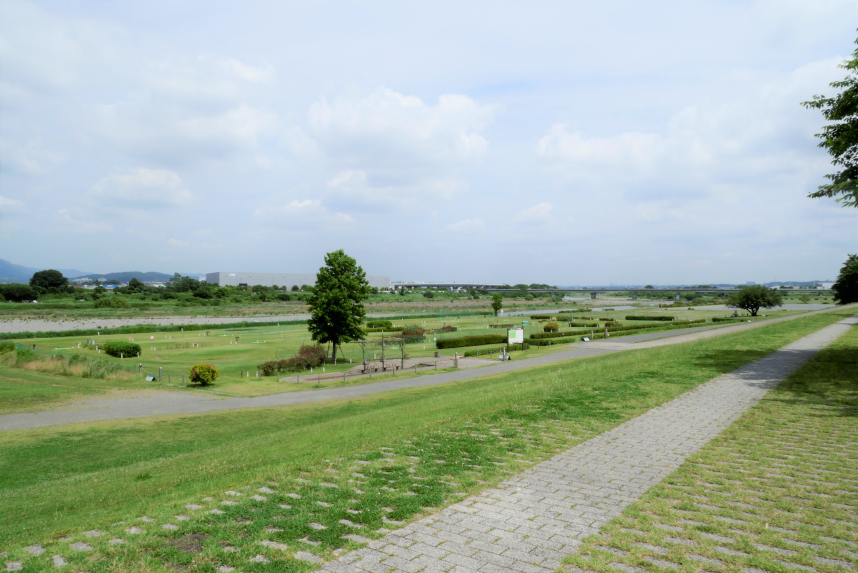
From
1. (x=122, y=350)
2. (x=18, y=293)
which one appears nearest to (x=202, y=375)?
(x=122, y=350)

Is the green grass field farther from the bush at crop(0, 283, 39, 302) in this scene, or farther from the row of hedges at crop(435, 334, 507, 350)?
the bush at crop(0, 283, 39, 302)

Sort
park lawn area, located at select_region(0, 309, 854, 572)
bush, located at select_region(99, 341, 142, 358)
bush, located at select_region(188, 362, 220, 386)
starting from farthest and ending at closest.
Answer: bush, located at select_region(99, 341, 142, 358), bush, located at select_region(188, 362, 220, 386), park lawn area, located at select_region(0, 309, 854, 572)

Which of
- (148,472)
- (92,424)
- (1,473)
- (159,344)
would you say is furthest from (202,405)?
(159,344)

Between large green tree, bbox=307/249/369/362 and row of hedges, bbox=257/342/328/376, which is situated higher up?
large green tree, bbox=307/249/369/362

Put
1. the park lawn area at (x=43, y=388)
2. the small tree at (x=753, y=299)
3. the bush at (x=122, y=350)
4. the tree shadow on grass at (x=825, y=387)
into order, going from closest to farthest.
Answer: the tree shadow on grass at (x=825, y=387), the park lawn area at (x=43, y=388), the bush at (x=122, y=350), the small tree at (x=753, y=299)

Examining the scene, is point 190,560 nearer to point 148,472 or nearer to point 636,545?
point 636,545

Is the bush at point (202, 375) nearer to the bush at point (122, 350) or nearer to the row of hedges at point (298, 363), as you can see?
the row of hedges at point (298, 363)

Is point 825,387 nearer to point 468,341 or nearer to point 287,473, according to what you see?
point 287,473

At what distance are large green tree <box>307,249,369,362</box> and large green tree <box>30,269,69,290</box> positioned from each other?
144 m

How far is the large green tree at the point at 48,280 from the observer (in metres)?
142

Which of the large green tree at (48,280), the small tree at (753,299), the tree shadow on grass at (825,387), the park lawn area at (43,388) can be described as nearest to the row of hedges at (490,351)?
the park lawn area at (43,388)

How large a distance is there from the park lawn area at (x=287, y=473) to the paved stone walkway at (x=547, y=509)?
0.33 meters

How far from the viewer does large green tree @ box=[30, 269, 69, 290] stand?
142 meters

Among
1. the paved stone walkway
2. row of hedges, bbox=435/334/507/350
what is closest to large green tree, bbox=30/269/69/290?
row of hedges, bbox=435/334/507/350
